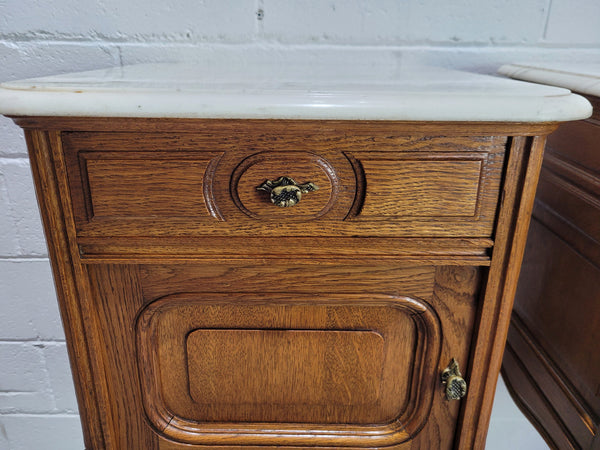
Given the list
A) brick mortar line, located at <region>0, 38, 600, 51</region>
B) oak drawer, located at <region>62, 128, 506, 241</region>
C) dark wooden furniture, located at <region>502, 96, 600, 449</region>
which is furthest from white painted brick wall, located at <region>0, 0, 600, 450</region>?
oak drawer, located at <region>62, 128, 506, 241</region>

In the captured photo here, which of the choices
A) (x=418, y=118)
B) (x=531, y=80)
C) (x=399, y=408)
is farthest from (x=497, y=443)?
(x=418, y=118)

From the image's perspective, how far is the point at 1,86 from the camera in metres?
0.36

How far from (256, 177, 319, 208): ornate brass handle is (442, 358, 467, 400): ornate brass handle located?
9.0 inches

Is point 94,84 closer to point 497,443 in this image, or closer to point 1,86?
point 1,86

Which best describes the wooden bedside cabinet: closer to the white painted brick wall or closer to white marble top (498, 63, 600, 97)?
A: white marble top (498, 63, 600, 97)

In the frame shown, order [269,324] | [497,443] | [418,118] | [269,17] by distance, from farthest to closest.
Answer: [497,443] < [269,17] < [269,324] < [418,118]

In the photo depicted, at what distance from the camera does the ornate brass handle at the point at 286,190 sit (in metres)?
0.38

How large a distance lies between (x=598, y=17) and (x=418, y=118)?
1.77 ft

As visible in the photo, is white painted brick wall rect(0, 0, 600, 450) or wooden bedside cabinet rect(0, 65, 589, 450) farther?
white painted brick wall rect(0, 0, 600, 450)

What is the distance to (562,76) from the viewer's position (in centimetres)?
50

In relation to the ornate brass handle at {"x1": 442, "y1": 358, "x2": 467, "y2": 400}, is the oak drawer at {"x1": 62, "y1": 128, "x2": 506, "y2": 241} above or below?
above

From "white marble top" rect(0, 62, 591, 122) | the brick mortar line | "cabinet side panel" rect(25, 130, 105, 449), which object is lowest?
"cabinet side panel" rect(25, 130, 105, 449)

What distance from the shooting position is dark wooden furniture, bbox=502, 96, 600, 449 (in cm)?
47

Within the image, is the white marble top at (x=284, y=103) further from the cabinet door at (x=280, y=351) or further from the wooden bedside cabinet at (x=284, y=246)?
the cabinet door at (x=280, y=351)
